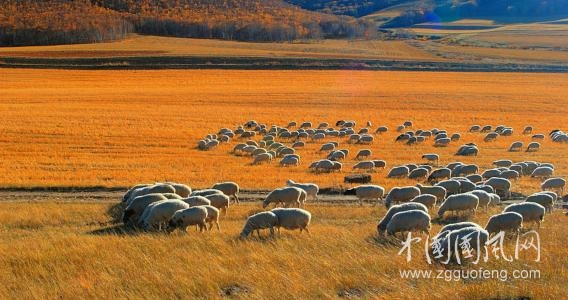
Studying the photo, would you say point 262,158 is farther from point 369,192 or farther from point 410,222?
point 410,222

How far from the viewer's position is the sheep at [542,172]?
2528cm

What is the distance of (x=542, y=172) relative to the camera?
2530 centimetres

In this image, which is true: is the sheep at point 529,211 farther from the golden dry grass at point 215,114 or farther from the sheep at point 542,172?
the sheep at point 542,172

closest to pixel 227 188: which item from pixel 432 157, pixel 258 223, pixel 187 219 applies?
pixel 187 219

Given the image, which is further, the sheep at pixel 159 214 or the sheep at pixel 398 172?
the sheep at pixel 398 172

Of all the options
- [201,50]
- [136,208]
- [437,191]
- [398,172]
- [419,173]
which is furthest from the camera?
[201,50]

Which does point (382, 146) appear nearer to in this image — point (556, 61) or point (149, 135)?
point (149, 135)

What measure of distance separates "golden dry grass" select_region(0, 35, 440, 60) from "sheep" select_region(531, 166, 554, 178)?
271 ft

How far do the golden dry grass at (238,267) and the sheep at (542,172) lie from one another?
11.1 m

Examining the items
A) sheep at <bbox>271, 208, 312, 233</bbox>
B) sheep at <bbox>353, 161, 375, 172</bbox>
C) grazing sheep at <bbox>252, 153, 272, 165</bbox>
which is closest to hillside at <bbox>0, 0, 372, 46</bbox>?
grazing sheep at <bbox>252, 153, 272, 165</bbox>

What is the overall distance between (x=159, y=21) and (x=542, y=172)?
145 meters

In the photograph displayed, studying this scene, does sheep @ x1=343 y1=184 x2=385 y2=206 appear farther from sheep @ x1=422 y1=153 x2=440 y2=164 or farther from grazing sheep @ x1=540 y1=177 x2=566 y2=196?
sheep @ x1=422 y1=153 x2=440 y2=164

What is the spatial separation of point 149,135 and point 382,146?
13876mm

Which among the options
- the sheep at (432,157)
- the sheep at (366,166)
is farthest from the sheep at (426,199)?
the sheep at (432,157)
